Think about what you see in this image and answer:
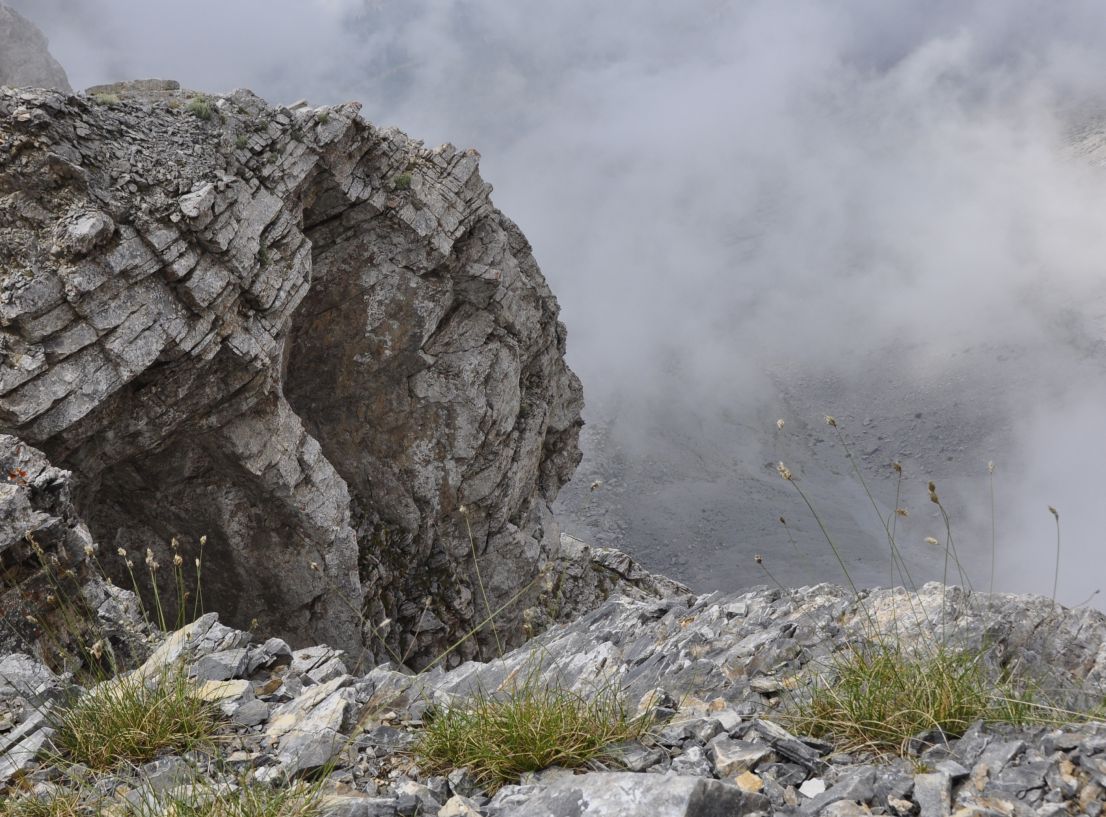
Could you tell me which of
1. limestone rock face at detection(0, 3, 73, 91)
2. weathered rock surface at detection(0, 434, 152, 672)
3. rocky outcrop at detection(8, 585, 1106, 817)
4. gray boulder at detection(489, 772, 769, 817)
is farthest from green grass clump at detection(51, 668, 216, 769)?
limestone rock face at detection(0, 3, 73, 91)

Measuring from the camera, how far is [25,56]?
71.2m

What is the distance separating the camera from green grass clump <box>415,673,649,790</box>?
221 inches

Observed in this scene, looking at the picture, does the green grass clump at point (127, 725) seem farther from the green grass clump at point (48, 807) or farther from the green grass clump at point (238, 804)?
the green grass clump at point (238, 804)

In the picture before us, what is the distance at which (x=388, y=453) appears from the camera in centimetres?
→ 3122

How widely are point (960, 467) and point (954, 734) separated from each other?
129m

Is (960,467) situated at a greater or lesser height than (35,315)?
lesser

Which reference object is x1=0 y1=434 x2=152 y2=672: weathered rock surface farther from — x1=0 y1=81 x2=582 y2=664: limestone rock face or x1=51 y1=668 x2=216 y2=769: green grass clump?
x1=0 y1=81 x2=582 y2=664: limestone rock face

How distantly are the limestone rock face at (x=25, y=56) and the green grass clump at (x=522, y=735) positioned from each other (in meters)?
83.6

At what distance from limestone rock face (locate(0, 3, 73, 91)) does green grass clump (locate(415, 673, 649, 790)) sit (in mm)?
83646

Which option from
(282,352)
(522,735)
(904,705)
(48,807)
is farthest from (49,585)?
(282,352)

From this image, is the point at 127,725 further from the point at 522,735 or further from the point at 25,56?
the point at 25,56

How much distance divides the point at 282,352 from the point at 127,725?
21387 millimetres

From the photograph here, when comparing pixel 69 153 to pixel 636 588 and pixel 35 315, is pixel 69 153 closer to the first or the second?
pixel 35 315

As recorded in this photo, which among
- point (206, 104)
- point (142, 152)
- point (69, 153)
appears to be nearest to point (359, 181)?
point (206, 104)
